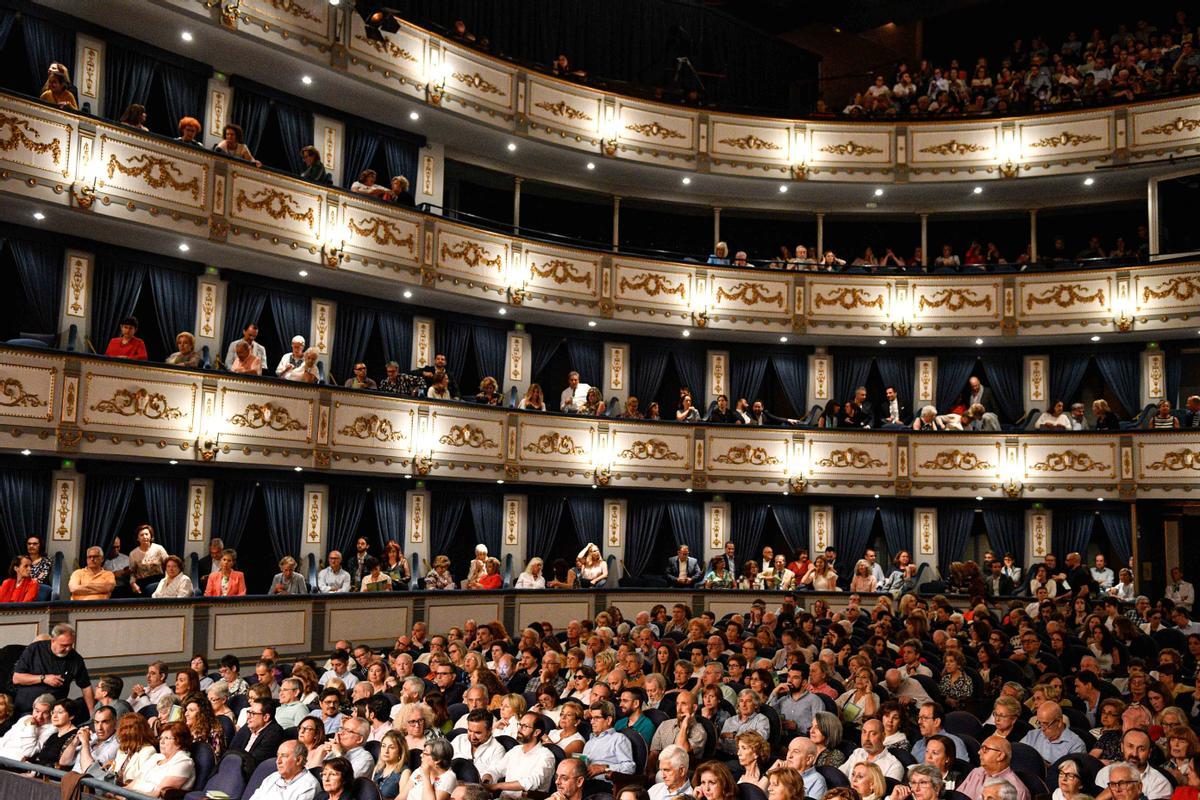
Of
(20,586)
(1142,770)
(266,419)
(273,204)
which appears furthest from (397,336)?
(1142,770)

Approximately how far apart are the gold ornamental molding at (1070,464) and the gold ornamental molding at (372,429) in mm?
9940

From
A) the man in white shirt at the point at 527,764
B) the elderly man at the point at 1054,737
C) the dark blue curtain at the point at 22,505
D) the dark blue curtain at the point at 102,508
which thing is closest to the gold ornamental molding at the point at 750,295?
the dark blue curtain at the point at 102,508

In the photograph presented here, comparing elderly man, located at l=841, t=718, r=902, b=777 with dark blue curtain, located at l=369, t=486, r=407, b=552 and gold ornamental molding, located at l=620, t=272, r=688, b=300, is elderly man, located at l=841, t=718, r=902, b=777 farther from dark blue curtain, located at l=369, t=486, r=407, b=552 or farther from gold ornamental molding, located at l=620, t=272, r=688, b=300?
gold ornamental molding, located at l=620, t=272, r=688, b=300

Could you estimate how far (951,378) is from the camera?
19688 millimetres

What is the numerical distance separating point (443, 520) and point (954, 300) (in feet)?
29.8

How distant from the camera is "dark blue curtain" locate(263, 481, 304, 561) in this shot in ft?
48.4

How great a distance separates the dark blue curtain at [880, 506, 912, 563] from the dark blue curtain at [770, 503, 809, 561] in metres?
1.29

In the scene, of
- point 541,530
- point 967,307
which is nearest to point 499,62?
point 541,530

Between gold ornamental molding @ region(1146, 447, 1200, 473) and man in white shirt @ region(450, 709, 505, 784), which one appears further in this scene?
gold ornamental molding @ region(1146, 447, 1200, 473)

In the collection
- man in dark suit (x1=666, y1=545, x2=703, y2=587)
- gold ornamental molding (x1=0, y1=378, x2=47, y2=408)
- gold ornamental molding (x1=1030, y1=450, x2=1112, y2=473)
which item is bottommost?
man in dark suit (x1=666, y1=545, x2=703, y2=587)

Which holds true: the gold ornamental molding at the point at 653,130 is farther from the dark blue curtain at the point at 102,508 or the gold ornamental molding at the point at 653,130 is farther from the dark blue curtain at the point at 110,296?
the dark blue curtain at the point at 102,508

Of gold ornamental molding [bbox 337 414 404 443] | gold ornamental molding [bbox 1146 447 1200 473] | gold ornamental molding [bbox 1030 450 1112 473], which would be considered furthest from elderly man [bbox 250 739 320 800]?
gold ornamental molding [bbox 1146 447 1200 473]

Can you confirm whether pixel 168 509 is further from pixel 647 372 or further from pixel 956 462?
pixel 956 462

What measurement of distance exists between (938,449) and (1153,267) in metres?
4.29
